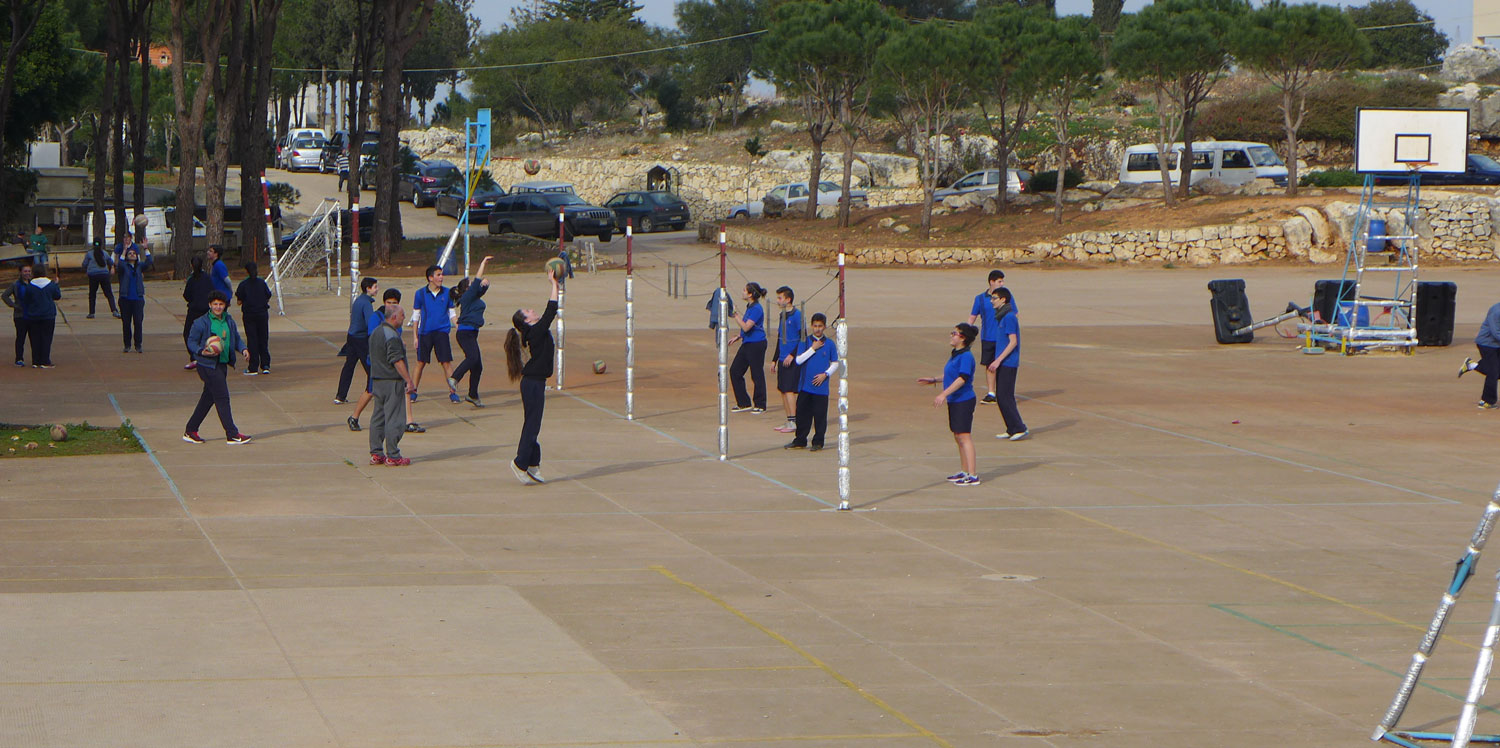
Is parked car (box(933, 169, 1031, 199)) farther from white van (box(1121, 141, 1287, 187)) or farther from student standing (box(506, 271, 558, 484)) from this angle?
student standing (box(506, 271, 558, 484))

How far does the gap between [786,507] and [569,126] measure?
232 feet

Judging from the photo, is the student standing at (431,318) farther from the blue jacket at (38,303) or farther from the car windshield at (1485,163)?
the car windshield at (1485,163)

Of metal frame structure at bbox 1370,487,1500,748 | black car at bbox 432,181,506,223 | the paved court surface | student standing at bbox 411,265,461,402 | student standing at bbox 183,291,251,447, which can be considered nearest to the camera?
metal frame structure at bbox 1370,487,1500,748

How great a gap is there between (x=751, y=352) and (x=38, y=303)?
10499 mm

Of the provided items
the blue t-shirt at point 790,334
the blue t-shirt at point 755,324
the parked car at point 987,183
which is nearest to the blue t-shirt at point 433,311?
the blue t-shirt at point 755,324

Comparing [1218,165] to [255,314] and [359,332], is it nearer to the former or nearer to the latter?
[255,314]

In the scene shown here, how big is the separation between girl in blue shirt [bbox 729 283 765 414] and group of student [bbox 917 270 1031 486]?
212 centimetres

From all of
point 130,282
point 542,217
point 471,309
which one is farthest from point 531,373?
point 542,217

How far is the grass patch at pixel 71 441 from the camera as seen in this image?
14.0 m

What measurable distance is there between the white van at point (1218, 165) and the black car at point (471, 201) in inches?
835

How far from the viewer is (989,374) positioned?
1778cm

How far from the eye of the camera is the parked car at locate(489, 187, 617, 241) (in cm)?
4781

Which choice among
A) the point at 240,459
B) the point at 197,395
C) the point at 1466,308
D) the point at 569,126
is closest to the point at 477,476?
the point at 240,459

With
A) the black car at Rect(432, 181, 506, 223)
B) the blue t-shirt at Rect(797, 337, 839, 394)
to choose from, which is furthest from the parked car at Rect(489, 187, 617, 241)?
the blue t-shirt at Rect(797, 337, 839, 394)
